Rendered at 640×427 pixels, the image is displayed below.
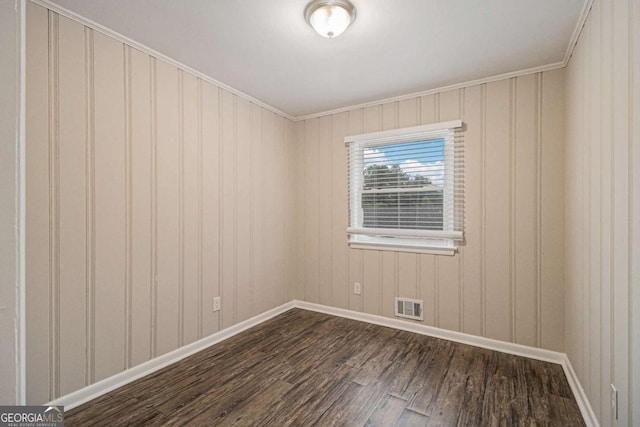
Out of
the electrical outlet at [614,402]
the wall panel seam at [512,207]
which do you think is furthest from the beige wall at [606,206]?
the wall panel seam at [512,207]

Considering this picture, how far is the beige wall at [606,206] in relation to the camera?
1180mm

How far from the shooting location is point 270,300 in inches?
136

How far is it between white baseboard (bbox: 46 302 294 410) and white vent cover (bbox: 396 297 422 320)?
154 centimetres

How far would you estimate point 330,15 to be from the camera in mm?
1746

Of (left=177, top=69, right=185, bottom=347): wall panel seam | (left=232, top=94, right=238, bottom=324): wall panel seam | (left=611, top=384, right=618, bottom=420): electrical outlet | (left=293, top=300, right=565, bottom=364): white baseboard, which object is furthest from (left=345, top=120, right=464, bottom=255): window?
(left=177, top=69, right=185, bottom=347): wall panel seam

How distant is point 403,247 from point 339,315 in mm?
1148

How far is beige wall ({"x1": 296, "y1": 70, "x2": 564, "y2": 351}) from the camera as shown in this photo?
242 centimetres

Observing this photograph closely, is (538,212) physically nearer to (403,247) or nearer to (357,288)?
(403,247)

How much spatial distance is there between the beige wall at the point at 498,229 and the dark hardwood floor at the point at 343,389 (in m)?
0.34

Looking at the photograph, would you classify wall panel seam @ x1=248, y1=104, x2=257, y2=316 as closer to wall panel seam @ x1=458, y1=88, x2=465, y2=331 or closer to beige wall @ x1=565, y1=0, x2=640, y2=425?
wall panel seam @ x1=458, y1=88, x2=465, y2=331

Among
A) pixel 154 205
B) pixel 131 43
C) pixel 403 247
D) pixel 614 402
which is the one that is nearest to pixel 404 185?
pixel 403 247

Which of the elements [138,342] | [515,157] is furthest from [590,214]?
[138,342]

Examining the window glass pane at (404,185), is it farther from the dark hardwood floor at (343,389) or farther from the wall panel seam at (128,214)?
the wall panel seam at (128,214)

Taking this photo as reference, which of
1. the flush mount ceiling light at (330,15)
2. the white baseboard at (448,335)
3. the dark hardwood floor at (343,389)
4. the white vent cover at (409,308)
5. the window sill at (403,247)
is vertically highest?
the flush mount ceiling light at (330,15)
